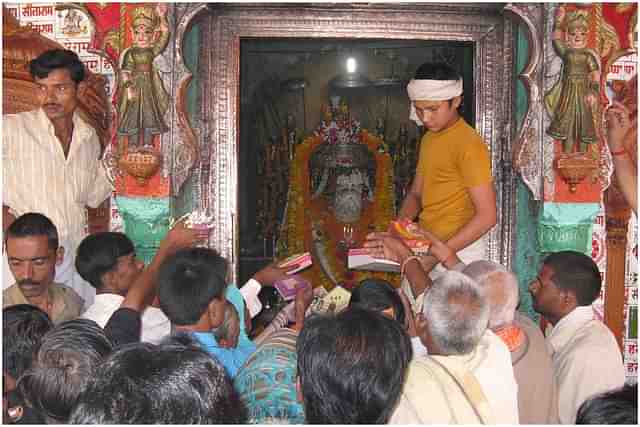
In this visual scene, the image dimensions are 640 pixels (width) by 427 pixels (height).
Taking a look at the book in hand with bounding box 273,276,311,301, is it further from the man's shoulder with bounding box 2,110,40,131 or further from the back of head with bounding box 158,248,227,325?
the man's shoulder with bounding box 2,110,40,131

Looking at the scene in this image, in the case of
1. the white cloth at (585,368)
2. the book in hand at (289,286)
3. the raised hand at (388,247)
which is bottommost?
the white cloth at (585,368)

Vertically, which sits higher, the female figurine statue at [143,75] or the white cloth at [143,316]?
the female figurine statue at [143,75]

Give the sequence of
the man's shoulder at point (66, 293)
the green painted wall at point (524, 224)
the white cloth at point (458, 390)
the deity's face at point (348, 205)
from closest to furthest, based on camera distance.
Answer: the white cloth at point (458, 390) < the man's shoulder at point (66, 293) < the green painted wall at point (524, 224) < the deity's face at point (348, 205)

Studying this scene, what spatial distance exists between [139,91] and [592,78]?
2.57 metres

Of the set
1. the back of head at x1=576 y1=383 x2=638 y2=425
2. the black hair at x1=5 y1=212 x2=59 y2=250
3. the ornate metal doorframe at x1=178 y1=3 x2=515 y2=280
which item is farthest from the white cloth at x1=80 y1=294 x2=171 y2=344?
the back of head at x1=576 y1=383 x2=638 y2=425

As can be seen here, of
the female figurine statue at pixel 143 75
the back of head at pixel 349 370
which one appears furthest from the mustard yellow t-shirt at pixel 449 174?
the back of head at pixel 349 370

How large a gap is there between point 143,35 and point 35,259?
1.42 metres

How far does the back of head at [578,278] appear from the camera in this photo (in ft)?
9.82

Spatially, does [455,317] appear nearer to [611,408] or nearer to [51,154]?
[611,408]

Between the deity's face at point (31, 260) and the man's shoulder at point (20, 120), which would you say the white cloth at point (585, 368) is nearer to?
the deity's face at point (31, 260)

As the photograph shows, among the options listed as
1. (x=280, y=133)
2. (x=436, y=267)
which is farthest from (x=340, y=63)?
(x=436, y=267)

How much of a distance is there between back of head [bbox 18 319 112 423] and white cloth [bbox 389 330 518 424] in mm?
874

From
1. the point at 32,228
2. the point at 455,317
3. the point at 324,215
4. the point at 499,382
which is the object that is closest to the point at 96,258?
the point at 32,228

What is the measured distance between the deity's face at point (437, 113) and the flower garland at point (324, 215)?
1.94 m
